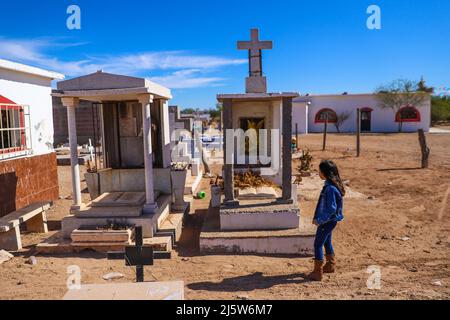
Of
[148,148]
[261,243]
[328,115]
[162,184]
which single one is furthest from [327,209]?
[328,115]

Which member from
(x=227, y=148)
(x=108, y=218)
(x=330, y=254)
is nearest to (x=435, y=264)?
(x=330, y=254)

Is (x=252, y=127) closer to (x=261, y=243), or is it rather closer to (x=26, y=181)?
(x=261, y=243)

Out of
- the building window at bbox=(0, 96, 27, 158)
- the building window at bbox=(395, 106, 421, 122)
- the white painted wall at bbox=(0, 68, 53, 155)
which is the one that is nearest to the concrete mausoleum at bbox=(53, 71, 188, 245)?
the building window at bbox=(0, 96, 27, 158)

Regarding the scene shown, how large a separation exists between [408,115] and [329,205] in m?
33.9

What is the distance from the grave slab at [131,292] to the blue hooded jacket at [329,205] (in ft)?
6.90

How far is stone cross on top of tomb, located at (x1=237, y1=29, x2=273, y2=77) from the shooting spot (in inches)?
275

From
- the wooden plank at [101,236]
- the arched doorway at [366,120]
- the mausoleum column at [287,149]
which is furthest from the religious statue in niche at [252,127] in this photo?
the arched doorway at [366,120]

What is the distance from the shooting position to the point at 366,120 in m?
35.1

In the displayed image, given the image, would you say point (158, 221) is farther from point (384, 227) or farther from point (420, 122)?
point (420, 122)

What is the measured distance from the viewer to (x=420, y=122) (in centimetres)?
3403

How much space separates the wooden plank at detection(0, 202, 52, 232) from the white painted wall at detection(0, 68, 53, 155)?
1774 millimetres

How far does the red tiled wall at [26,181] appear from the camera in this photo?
7242 millimetres

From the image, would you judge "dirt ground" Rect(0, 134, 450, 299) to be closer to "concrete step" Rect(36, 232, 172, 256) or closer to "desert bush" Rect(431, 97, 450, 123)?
"concrete step" Rect(36, 232, 172, 256)
